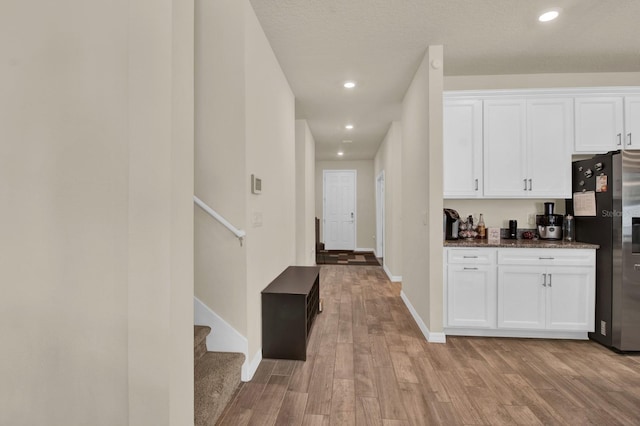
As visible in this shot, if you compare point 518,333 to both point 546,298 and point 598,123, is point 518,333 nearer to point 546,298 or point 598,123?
point 546,298

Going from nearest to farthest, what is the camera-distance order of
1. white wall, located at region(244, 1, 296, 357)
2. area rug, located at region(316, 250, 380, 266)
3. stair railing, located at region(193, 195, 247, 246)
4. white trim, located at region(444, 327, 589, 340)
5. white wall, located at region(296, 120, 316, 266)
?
stair railing, located at region(193, 195, 247, 246) → white wall, located at region(244, 1, 296, 357) → white trim, located at region(444, 327, 589, 340) → white wall, located at region(296, 120, 316, 266) → area rug, located at region(316, 250, 380, 266)

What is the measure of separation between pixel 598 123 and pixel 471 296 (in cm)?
223

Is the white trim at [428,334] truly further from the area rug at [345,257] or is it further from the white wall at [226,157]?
the area rug at [345,257]

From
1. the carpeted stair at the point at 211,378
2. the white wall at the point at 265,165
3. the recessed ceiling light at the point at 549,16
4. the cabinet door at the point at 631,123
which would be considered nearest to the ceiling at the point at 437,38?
the recessed ceiling light at the point at 549,16

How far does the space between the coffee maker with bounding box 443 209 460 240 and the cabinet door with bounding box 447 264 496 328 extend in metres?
0.39

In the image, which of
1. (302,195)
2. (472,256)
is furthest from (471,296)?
(302,195)

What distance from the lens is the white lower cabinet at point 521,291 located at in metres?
2.90

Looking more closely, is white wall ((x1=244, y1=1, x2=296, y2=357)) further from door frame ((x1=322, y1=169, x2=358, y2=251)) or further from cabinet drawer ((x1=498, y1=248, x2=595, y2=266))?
door frame ((x1=322, y1=169, x2=358, y2=251))

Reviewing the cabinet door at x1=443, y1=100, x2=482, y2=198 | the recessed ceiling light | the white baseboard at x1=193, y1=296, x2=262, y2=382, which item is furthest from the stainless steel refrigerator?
the white baseboard at x1=193, y1=296, x2=262, y2=382

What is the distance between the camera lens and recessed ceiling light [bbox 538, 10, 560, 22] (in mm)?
2441

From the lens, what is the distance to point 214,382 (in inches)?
74.3

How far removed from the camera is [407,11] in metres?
2.42

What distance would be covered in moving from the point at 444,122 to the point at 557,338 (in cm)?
243
